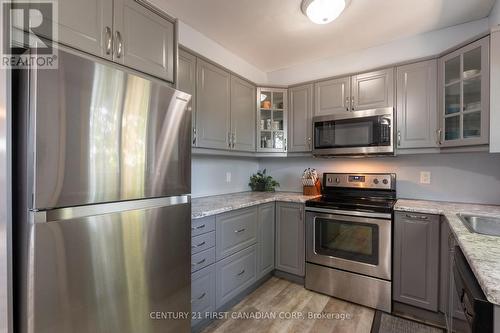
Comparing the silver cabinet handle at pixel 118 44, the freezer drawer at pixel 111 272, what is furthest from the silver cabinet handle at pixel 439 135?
the silver cabinet handle at pixel 118 44

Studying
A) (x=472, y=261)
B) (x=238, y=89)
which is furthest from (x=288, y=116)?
(x=472, y=261)

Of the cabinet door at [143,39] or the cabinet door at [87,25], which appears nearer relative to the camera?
the cabinet door at [87,25]

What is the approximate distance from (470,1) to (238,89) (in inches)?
79.5

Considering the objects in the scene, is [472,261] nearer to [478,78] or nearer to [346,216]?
[346,216]

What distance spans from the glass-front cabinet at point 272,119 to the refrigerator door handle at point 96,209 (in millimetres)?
1719

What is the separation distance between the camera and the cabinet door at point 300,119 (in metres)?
2.79

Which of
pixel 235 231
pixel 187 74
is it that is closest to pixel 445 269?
pixel 235 231

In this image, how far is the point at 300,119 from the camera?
285 centimetres

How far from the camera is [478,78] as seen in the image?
1837 mm

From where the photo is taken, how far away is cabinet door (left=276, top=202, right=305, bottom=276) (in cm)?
249

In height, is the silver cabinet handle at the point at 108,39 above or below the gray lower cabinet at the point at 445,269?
above

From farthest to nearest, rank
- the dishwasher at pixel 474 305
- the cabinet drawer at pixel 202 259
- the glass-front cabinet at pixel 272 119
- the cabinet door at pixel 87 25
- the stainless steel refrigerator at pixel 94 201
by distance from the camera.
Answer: the glass-front cabinet at pixel 272 119, the cabinet drawer at pixel 202 259, the cabinet door at pixel 87 25, the stainless steel refrigerator at pixel 94 201, the dishwasher at pixel 474 305

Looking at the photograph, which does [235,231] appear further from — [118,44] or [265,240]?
[118,44]

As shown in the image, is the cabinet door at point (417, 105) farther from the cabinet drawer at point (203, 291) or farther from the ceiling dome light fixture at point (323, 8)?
the cabinet drawer at point (203, 291)
